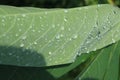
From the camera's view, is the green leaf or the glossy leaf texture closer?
the glossy leaf texture

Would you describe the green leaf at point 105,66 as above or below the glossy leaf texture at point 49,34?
below

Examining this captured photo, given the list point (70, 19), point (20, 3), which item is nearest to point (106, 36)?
point (70, 19)

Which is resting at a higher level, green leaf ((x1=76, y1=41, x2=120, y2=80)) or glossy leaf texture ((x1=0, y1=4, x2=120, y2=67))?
glossy leaf texture ((x1=0, y1=4, x2=120, y2=67))

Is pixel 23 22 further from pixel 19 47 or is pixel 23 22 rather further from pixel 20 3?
pixel 20 3

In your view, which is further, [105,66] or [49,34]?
[105,66]

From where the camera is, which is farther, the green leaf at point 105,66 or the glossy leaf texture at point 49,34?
the green leaf at point 105,66
